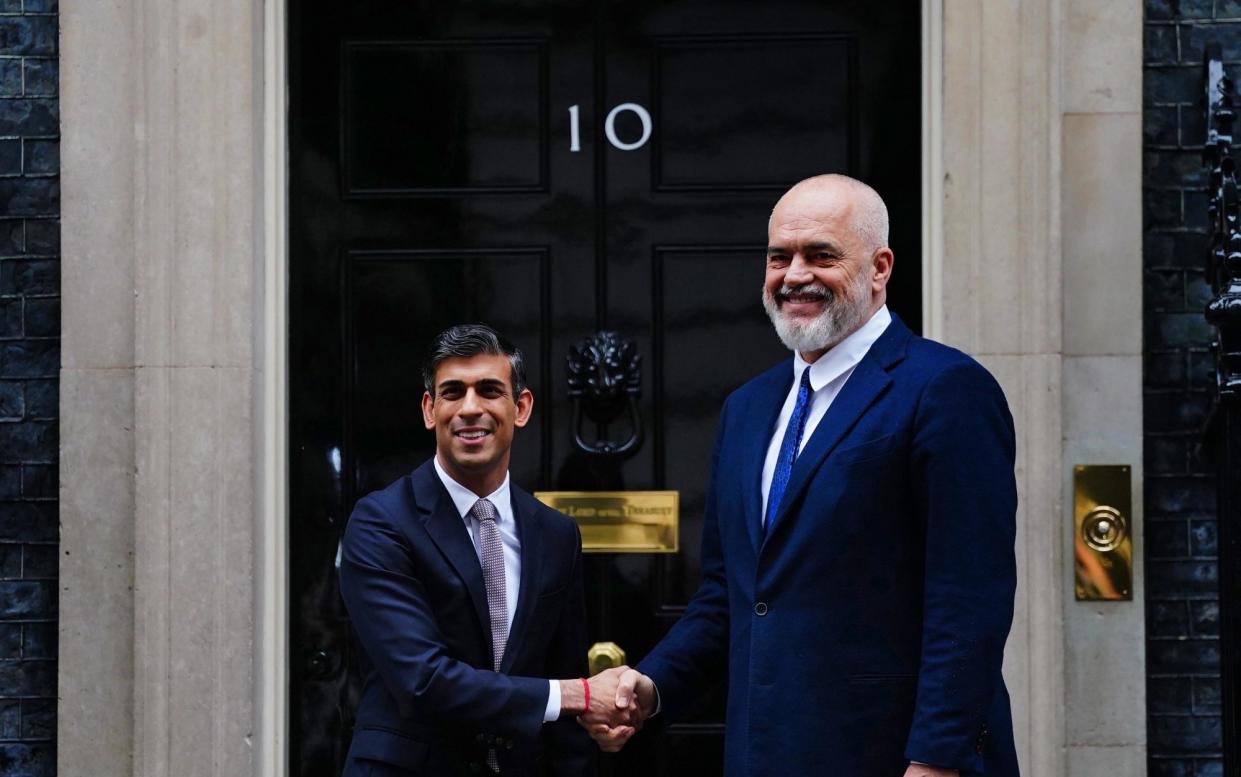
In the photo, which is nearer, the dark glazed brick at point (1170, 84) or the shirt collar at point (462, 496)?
the shirt collar at point (462, 496)

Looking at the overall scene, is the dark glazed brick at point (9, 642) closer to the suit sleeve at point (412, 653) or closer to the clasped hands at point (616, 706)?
the suit sleeve at point (412, 653)

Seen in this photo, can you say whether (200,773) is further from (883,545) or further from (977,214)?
(977,214)

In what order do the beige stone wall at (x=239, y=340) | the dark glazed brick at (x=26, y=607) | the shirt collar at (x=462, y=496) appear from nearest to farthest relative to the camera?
the shirt collar at (x=462, y=496) → the beige stone wall at (x=239, y=340) → the dark glazed brick at (x=26, y=607)

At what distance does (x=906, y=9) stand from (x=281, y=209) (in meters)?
2.05

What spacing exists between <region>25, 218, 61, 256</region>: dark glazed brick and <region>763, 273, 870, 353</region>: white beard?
2.62m

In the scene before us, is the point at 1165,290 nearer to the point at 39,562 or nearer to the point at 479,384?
the point at 479,384

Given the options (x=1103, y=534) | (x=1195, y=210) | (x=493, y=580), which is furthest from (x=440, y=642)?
(x=1195, y=210)

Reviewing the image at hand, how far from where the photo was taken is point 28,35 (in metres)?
5.07

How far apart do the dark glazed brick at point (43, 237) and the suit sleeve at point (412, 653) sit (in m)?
1.92

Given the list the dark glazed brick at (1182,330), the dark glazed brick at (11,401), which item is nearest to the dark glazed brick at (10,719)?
the dark glazed brick at (11,401)

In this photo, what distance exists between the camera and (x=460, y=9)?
205 inches

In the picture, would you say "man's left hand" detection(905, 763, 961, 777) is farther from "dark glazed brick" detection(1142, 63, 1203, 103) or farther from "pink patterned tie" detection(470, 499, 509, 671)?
"dark glazed brick" detection(1142, 63, 1203, 103)

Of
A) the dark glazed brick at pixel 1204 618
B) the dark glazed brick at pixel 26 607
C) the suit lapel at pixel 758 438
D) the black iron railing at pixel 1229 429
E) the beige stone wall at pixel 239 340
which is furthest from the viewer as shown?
the dark glazed brick at pixel 26 607

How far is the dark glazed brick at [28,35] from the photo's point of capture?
5.07m
